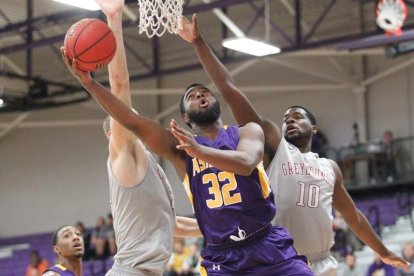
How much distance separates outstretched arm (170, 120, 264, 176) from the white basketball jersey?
1120 millimetres

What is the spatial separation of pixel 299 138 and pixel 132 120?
5.70 ft

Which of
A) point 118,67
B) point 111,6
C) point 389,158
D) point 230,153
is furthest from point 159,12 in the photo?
point 389,158

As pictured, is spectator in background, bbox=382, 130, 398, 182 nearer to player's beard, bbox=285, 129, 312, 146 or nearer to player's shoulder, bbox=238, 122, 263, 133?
player's beard, bbox=285, 129, 312, 146

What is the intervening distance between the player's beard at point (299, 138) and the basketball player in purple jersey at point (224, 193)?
1.30m

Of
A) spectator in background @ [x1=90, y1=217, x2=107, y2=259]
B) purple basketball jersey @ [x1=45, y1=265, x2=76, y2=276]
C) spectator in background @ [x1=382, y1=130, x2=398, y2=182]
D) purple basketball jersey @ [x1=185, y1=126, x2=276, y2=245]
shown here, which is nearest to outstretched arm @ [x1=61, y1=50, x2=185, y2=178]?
purple basketball jersey @ [x1=185, y1=126, x2=276, y2=245]

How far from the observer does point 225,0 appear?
1480cm

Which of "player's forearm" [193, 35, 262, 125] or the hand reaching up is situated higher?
the hand reaching up

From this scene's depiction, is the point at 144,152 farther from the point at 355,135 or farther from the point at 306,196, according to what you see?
the point at 355,135

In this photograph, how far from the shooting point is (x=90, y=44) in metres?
4.39

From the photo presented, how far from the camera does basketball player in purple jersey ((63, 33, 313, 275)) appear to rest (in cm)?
420

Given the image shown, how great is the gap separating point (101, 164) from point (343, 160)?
783 cm

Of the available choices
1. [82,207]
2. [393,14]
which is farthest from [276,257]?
[82,207]

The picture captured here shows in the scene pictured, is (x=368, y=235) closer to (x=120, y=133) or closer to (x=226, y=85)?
(x=226, y=85)

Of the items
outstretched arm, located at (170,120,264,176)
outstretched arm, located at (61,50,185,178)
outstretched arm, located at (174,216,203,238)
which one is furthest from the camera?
outstretched arm, located at (174,216,203,238)
